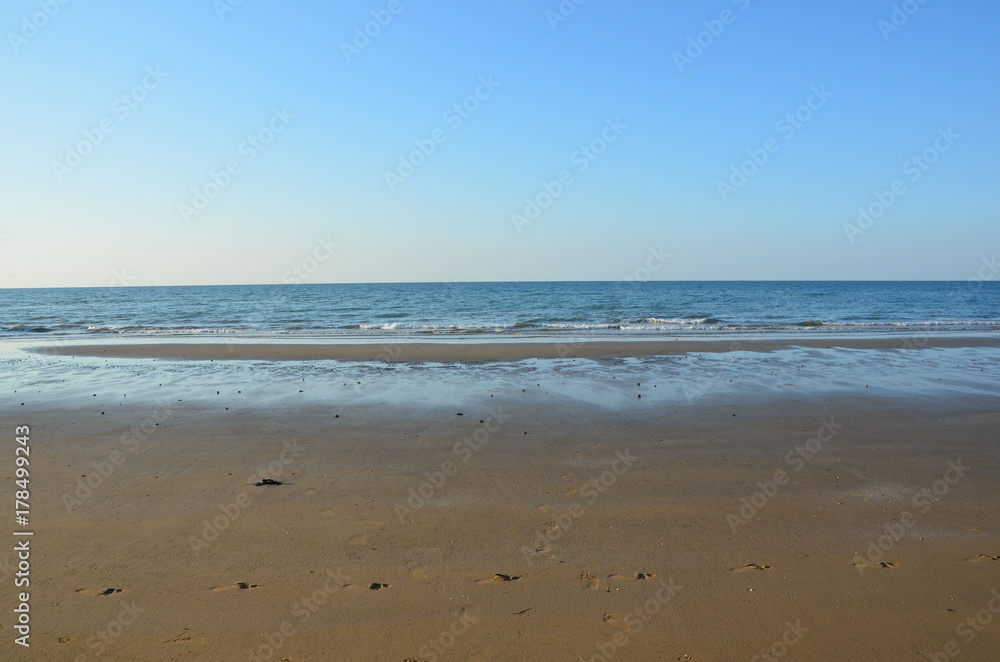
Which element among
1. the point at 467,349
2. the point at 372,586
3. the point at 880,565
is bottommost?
the point at 880,565

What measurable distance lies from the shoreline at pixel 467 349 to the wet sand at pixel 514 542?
9.74m

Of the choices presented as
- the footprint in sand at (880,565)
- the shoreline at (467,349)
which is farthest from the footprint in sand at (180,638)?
the shoreline at (467,349)

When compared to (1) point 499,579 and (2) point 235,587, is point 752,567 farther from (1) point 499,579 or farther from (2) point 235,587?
(2) point 235,587

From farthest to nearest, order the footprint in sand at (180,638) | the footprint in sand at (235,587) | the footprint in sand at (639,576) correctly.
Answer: the footprint in sand at (639,576)
the footprint in sand at (235,587)
the footprint in sand at (180,638)

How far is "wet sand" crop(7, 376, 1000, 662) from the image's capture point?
156 inches

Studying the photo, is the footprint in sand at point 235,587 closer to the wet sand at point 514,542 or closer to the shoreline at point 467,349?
the wet sand at point 514,542

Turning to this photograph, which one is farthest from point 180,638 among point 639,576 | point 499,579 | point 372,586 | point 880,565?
point 880,565

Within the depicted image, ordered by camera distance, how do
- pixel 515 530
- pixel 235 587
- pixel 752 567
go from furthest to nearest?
pixel 515 530 < pixel 752 567 < pixel 235 587

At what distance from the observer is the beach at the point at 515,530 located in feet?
13.1

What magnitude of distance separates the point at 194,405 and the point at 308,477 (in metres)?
5.54

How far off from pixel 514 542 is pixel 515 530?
9.5 inches

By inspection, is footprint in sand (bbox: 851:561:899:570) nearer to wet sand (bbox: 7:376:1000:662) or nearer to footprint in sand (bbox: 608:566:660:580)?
wet sand (bbox: 7:376:1000:662)

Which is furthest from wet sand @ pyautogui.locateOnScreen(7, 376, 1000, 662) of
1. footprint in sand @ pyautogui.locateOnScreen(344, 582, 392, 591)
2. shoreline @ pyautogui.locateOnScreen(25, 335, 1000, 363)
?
shoreline @ pyautogui.locateOnScreen(25, 335, 1000, 363)

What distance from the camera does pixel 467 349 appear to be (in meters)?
21.2
